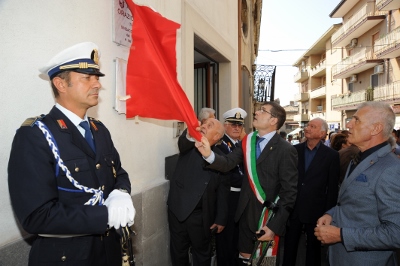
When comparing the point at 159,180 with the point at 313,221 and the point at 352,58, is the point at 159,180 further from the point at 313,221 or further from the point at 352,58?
the point at 352,58

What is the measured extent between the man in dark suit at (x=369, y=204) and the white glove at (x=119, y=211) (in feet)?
5.06

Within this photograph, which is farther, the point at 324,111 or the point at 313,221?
the point at 324,111

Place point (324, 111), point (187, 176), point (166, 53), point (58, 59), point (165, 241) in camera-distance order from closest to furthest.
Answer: point (58, 59) < point (166, 53) < point (187, 176) < point (165, 241) < point (324, 111)

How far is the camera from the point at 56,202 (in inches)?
67.0

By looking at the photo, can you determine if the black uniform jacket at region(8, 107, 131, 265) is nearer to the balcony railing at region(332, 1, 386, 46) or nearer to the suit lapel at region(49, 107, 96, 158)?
the suit lapel at region(49, 107, 96, 158)

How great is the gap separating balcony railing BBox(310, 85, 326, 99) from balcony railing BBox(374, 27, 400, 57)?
14.9 metres

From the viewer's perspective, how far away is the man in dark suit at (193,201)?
3.59 metres

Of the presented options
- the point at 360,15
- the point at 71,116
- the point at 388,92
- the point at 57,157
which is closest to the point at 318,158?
the point at 71,116

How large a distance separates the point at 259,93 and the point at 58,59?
40.5ft

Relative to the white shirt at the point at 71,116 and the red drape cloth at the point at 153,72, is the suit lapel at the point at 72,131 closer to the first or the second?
the white shirt at the point at 71,116

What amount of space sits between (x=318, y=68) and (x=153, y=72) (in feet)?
144

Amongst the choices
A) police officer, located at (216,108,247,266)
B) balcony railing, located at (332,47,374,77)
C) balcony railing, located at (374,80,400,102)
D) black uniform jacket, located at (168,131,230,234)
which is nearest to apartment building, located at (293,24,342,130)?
balcony railing, located at (332,47,374,77)

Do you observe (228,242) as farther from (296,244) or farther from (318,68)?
(318,68)

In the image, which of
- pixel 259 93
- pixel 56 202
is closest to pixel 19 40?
pixel 56 202
